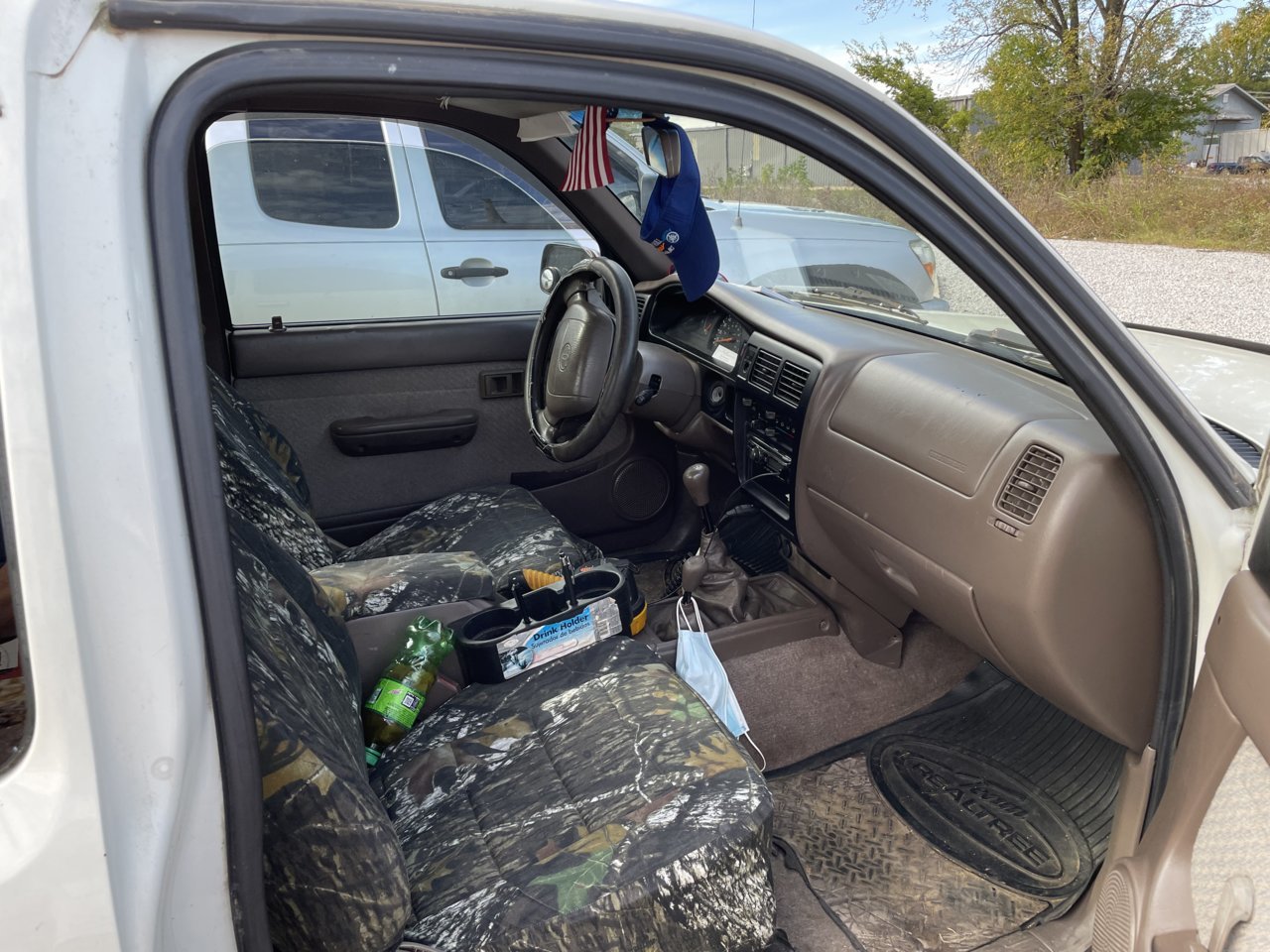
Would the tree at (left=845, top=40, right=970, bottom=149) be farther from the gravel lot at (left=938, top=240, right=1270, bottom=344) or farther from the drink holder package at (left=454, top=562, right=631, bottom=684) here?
the drink holder package at (left=454, top=562, right=631, bottom=684)

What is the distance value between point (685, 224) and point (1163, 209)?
1366 centimetres

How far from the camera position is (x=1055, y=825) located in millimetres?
1966

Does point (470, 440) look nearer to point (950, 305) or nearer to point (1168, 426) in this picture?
point (950, 305)

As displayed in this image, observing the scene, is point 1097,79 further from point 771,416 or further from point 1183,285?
point 771,416

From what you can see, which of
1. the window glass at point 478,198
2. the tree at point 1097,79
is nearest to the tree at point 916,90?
the tree at point 1097,79

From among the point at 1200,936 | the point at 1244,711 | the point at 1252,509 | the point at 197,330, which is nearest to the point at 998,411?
the point at 1252,509

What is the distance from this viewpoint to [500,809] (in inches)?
56.6

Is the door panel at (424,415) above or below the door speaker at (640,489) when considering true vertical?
above

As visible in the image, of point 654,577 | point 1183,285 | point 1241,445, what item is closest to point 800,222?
point 654,577

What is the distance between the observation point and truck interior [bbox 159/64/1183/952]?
1.23 meters

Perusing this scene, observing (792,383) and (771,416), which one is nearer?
(792,383)

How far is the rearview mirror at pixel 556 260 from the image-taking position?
2801 mm

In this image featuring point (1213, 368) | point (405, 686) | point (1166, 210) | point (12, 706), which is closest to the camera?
point (12, 706)

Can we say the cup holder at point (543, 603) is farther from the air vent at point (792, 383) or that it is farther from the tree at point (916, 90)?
the tree at point (916, 90)
